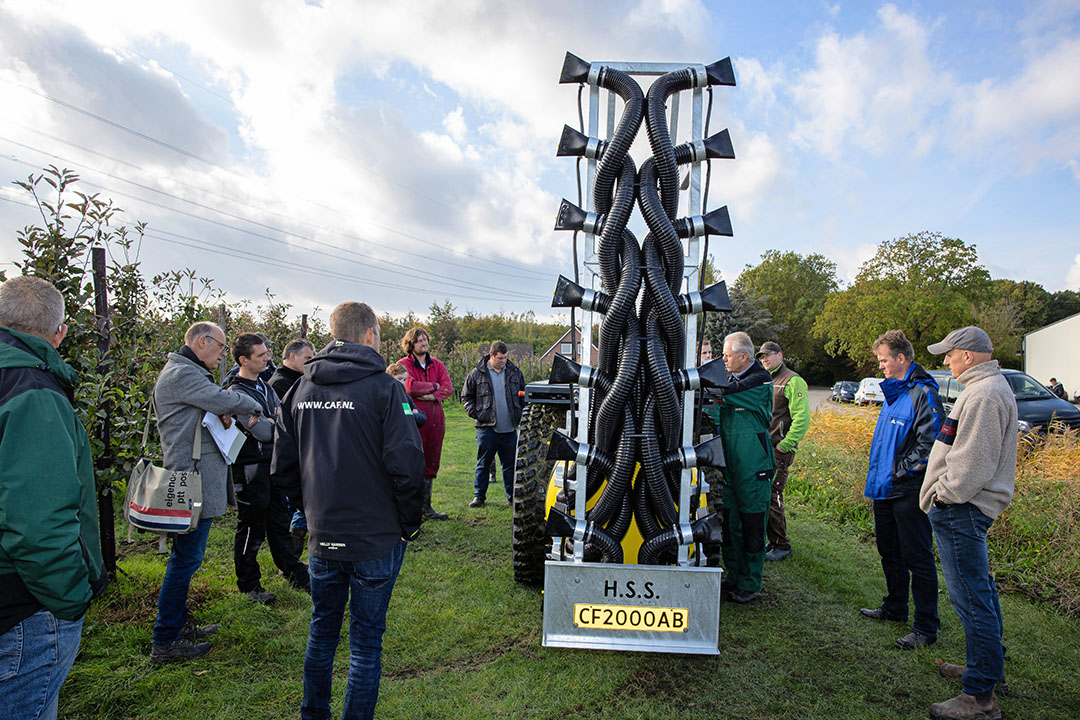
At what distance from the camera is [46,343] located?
1.93 meters

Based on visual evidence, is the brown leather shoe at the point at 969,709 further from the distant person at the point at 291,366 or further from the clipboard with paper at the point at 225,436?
the distant person at the point at 291,366

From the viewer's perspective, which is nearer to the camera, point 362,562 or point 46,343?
point 46,343

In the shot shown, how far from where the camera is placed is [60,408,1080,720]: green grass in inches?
117

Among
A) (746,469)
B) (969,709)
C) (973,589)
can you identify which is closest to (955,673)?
(969,709)

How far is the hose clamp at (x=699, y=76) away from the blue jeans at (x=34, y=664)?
3.51 m

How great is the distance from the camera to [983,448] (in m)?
3.01

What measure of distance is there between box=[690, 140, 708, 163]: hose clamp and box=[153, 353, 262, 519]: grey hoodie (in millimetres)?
2828

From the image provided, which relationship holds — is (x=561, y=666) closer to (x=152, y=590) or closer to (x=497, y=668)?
(x=497, y=668)

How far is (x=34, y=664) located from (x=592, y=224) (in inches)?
108

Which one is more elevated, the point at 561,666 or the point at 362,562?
the point at 362,562

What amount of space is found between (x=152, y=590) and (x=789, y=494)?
261 inches

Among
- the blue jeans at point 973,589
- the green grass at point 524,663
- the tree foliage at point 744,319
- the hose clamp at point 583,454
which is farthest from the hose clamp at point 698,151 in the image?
the tree foliage at point 744,319

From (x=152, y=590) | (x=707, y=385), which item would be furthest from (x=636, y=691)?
(x=152, y=590)

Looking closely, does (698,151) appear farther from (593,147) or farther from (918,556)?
(918,556)
